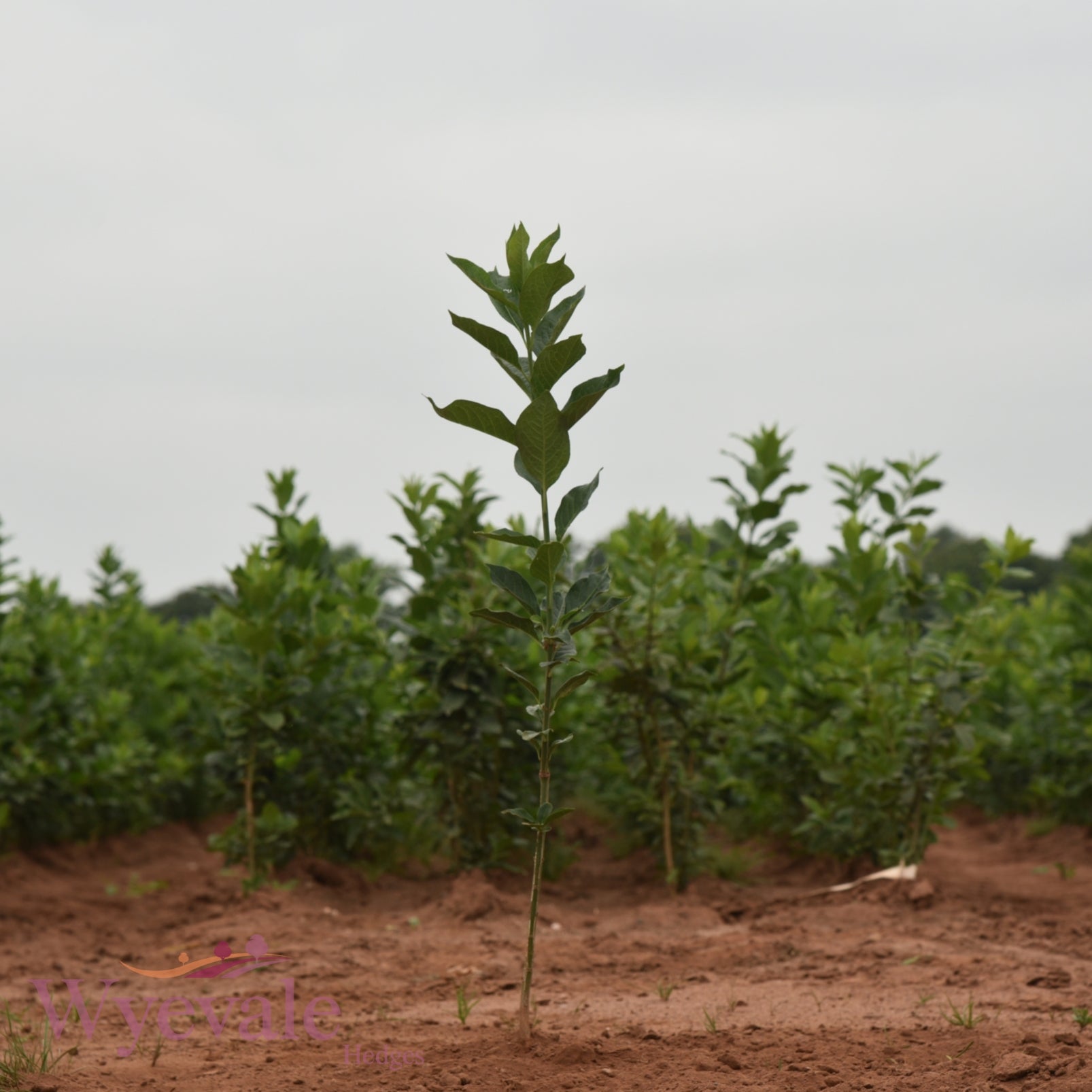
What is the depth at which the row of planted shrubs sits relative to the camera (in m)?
6.76

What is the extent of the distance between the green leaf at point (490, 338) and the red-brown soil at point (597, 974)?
210cm

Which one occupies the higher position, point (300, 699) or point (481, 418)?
point (481, 418)

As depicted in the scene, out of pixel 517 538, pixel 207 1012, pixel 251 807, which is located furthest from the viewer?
pixel 251 807

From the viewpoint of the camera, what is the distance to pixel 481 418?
345cm

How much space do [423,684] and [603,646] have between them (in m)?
1.26

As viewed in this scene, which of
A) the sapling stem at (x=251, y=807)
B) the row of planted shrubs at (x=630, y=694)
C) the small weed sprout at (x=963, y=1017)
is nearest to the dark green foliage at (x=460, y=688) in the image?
the row of planted shrubs at (x=630, y=694)

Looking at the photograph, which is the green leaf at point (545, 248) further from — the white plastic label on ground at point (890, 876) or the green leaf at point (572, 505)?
the white plastic label on ground at point (890, 876)

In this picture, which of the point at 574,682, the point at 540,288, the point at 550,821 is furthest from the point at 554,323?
the point at 550,821

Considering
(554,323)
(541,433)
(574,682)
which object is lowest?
(574,682)

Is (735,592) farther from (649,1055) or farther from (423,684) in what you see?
(649,1055)

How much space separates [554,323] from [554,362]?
213mm

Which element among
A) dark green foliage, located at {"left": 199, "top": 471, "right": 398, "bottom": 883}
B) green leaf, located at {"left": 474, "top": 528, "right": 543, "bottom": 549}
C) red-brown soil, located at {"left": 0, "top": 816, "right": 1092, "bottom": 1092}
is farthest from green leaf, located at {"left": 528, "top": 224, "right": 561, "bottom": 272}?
dark green foliage, located at {"left": 199, "top": 471, "right": 398, "bottom": 883}

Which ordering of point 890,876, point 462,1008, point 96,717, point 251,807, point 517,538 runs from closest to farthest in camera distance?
point 517,538, point 462,1008, point 890,876, point 251,807, point 96,717

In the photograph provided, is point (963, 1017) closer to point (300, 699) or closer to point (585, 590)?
point (585, 590)
